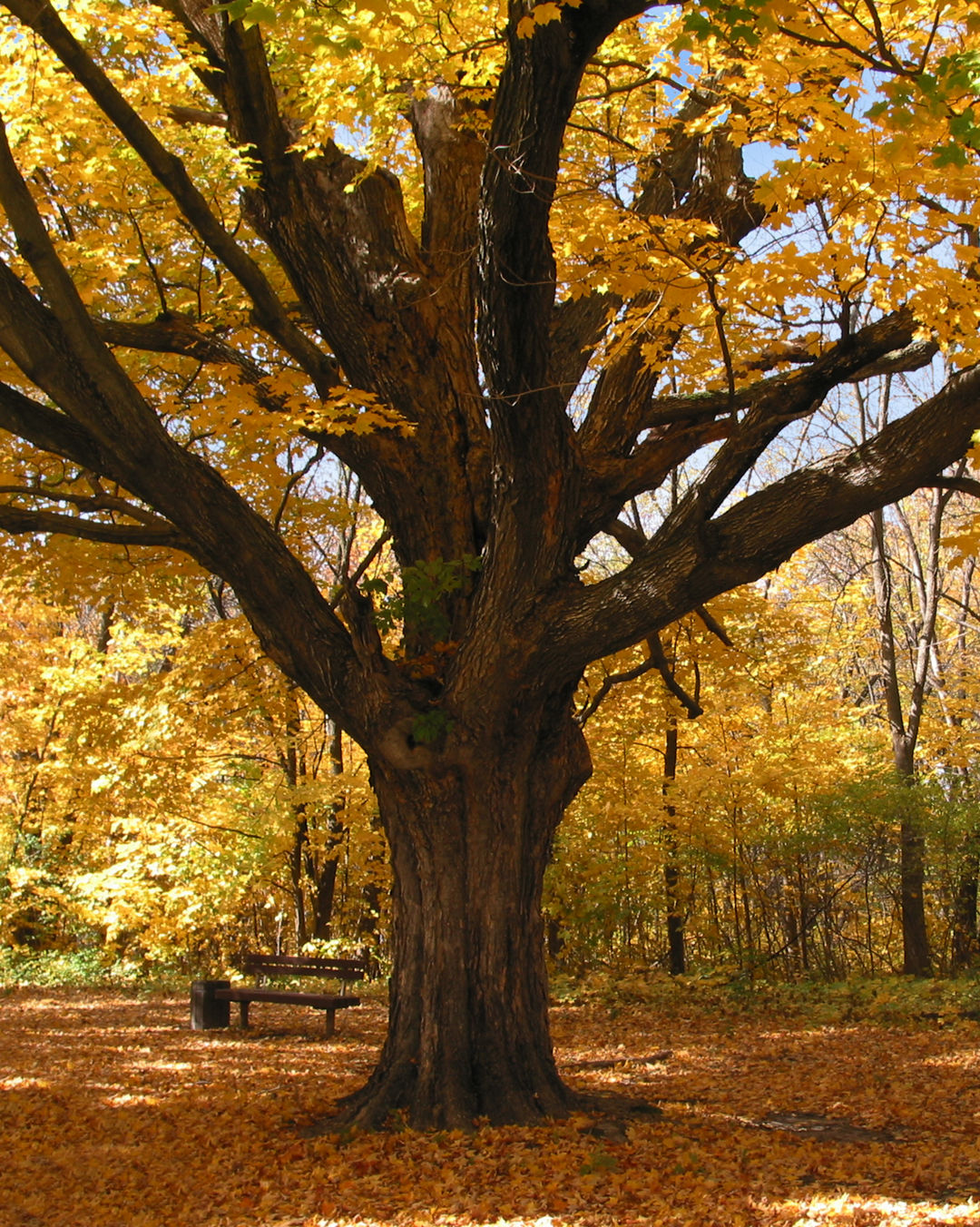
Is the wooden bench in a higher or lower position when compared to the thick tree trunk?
lower

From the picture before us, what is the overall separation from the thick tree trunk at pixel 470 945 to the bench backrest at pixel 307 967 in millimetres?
3962

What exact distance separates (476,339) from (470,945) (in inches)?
115

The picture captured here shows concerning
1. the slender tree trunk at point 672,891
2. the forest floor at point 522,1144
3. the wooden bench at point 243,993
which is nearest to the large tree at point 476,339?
the forest floor at point 522,1144

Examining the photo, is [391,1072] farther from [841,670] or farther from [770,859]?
[841,670]

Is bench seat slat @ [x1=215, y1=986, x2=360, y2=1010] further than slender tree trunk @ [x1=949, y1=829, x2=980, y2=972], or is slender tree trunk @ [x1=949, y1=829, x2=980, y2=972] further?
slender tree trunk @ [x1=949, y1=829, x2=980, y2=972]

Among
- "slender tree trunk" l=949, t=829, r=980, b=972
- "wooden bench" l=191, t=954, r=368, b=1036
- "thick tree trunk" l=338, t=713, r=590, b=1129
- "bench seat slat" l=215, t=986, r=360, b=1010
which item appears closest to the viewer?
"thick tree trunk" l=338, t=713, r=590, b=1129

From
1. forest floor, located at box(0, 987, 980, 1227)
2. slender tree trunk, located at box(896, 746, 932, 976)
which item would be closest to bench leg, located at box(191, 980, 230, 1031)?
forest floor, located at box(0, 987, 980, 1227)

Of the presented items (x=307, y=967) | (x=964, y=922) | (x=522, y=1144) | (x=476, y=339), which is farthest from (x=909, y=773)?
(x=476, y=339)

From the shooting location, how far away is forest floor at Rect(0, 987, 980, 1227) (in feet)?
11.6

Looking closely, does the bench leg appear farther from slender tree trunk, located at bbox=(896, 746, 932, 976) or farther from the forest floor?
slender tree trunk, located at bbox=(896, 746, 932, 976)

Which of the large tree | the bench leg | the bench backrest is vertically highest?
the large tree

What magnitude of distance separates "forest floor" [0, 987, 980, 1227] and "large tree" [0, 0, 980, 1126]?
50 cm

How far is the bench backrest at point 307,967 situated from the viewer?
341 inches

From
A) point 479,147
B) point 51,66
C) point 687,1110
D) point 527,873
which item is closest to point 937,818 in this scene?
point 687,1110
